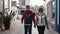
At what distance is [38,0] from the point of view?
Result: 30719 mm

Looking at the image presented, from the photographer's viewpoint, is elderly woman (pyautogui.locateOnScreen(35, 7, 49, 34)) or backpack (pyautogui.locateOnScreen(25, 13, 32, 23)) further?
backpack (pyautogui.locateOnScreen(25, 13, 32, 23))

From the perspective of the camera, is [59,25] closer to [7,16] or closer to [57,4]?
[57,4]

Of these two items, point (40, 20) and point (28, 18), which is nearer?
point (40, 20)

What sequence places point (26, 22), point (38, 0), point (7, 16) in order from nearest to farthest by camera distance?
1. point (26, 22)
2. point (7, 16)
3. point (38, 0)

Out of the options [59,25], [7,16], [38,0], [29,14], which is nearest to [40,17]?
[29,14]

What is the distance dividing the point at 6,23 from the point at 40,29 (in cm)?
778

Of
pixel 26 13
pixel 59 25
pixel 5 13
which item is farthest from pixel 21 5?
pixel 26 13

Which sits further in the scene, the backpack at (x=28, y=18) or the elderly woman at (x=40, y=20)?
the backpack at (x=28, y=18)

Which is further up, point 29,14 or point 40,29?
point 29,14

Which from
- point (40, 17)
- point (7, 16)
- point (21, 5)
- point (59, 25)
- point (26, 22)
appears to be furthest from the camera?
point (21, 5)

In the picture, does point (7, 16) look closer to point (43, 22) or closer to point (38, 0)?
point (43, 22)

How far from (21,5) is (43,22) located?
3501 centimetres

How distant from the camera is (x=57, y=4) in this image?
41.9ft

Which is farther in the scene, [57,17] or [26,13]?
[57,17]
